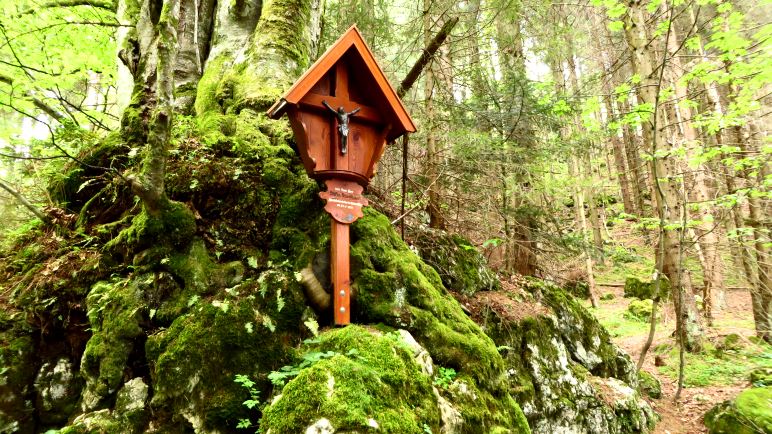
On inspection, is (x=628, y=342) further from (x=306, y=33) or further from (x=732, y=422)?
(x=306, y=33)

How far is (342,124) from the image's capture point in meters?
3.91

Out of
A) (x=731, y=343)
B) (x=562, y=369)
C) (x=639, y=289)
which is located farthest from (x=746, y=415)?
(x=639, y=289)

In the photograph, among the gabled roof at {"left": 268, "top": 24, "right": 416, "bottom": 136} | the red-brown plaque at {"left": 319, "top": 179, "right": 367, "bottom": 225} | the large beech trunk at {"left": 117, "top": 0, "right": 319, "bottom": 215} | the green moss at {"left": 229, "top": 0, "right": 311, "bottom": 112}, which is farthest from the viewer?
the green moss at {"left": 229, "top": 0, "right": 311, "bottom": 112}

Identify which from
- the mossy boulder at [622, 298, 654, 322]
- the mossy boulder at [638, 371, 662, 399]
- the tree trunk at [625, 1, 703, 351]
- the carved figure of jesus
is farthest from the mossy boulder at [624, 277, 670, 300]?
the carved figure of jesus

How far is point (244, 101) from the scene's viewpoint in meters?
5.75

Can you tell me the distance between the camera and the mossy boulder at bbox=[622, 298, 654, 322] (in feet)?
44.5

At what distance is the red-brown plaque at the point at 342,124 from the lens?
12.3 feet

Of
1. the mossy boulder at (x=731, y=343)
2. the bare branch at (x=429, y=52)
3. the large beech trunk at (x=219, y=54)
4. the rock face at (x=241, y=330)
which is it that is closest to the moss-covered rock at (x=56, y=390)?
the rock face at (x=241, y=330)

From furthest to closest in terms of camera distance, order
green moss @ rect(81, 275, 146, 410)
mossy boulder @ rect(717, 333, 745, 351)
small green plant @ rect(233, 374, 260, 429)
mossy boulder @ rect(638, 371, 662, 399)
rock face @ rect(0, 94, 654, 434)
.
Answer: mossy boulder @ rect(717, 333, 745, 351) → mossy boulder @ rect(638, 371, 662, 399) → green moss @ rect(81, 275, 146, 410) → rock face @ rect(0, 94, 654, 434) → small green plant @ rect(233, 374, 260, 429)

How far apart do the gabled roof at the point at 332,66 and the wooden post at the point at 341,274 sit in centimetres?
119

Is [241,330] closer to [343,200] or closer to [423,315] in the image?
[343,200]

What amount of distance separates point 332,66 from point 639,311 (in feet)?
46.9

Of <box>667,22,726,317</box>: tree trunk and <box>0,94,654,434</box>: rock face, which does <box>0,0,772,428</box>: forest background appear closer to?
<box>667,22,726,317</box>: tree trunk

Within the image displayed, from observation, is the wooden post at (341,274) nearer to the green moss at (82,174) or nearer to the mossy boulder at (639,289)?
the green moss at (82,174)
